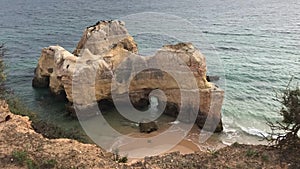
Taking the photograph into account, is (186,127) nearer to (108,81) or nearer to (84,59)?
(108,81)

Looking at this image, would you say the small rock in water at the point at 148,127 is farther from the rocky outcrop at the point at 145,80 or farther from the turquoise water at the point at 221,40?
the turquoise water at the point at 221,40

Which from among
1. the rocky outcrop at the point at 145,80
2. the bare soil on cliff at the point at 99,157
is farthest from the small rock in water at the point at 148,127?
the bare soil on cliff at the point at 99,157

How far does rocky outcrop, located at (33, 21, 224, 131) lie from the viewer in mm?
23969

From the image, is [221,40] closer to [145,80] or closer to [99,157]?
[145,80]

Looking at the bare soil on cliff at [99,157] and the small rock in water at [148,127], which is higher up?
the bare soil on cliff at [99,157]

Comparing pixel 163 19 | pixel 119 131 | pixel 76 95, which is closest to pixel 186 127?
pixel 119 131

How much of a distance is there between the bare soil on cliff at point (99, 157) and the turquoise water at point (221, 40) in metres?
10.2

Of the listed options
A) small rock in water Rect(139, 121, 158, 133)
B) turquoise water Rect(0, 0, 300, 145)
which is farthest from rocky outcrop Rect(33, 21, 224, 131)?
turquoise water Rect(0, 0, 300, 145)

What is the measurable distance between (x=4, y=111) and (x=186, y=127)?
12416 mm

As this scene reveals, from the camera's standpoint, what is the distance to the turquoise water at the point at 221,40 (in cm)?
2756

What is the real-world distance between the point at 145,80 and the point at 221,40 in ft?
74.3

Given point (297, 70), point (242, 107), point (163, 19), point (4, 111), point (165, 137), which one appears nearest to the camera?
point (4, 111)

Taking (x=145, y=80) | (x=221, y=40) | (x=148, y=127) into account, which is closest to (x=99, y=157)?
(x=148, y=127)

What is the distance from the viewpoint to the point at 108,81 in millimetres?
25109
